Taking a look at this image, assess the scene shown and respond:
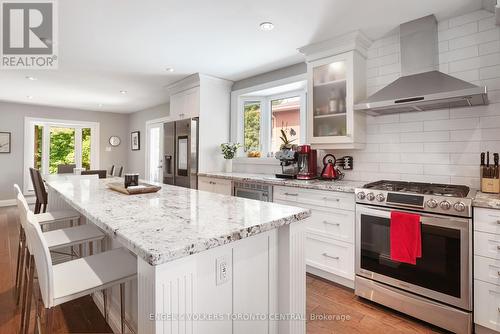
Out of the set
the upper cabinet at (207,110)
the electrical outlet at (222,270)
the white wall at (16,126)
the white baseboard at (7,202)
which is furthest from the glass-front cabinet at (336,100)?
the white baseboard at (7,202)

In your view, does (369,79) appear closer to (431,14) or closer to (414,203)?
(431,14)

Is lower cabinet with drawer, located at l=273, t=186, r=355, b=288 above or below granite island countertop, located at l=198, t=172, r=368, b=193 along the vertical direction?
below

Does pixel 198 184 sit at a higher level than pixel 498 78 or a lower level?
lower

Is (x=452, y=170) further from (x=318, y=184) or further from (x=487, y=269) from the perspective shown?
(x=318, y=184)

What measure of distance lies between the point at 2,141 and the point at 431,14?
808 cm

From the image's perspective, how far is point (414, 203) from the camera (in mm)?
1885

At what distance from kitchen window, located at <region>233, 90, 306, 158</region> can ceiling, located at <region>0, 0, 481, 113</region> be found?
18.6 inches

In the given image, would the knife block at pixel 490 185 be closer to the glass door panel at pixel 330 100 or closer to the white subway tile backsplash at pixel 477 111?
the white subway tile backsplash at pixel 477 111

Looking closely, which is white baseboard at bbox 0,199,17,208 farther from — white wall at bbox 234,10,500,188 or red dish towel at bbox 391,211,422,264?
red dish towel at bbox 391,211,422,264

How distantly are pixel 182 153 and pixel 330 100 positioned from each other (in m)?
2.41

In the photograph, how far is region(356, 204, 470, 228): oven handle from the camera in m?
1.72

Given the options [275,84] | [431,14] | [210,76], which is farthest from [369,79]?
[210,76]

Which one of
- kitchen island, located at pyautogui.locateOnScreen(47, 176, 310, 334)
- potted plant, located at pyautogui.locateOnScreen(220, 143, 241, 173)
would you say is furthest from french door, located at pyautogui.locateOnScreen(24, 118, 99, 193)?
kitchen island, located at pyautogui.locateOnScreen(47, 176, 310, 334)

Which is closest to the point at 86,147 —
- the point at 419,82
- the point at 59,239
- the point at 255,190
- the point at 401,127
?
the point at 255,190
